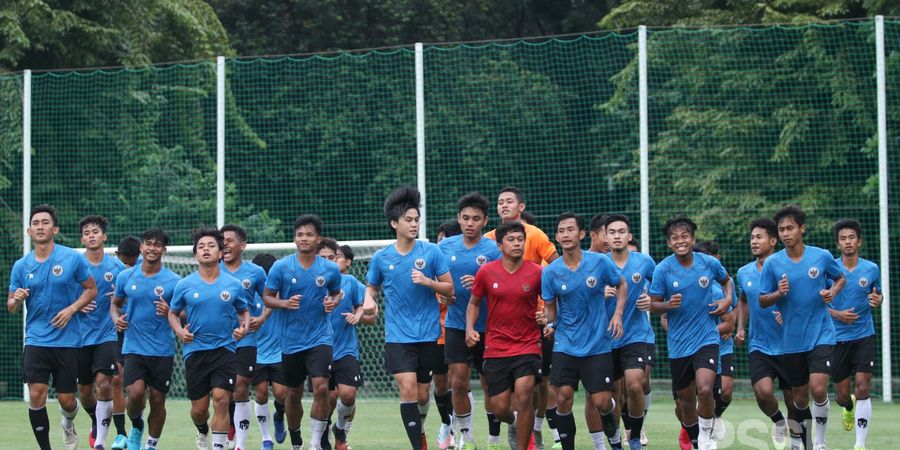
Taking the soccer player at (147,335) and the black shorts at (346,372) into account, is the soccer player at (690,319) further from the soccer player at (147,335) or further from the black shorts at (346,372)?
the soccer player at (147,335)

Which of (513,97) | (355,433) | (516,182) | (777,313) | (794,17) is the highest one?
(794,17)

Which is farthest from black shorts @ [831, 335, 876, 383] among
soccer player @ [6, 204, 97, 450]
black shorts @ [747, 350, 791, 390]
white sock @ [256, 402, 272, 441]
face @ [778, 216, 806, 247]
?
soccer player @ [6, 204, 97, 450]

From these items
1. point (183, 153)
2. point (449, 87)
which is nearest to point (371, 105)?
point (449, 87)

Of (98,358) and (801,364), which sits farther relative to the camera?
→ (98,358)

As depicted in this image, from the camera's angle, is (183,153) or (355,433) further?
(183,153)

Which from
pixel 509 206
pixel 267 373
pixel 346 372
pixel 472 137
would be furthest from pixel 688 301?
pixel 472 137

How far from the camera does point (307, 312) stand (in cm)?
1249

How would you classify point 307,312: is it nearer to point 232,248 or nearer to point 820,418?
point 232,248

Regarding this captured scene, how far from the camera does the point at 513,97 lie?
2362 cm

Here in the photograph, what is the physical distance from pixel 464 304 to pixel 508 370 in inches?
51.1

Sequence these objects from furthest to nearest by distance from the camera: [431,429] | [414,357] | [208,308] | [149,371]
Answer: [431,429] < [149,371] < [414,357] < [208,308]

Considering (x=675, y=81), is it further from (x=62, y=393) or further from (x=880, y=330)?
(x=62, y=393)

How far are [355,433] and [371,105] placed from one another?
885 centimetres

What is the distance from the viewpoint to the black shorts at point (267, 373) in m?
13.3
